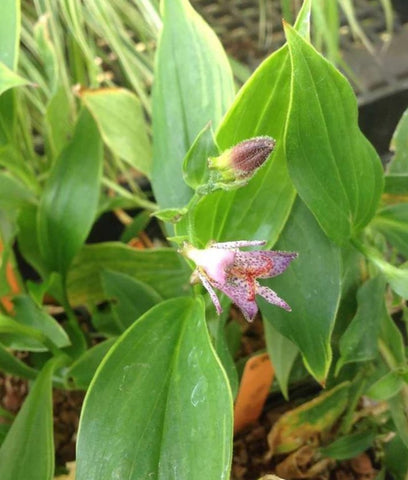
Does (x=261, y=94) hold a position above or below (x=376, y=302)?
above

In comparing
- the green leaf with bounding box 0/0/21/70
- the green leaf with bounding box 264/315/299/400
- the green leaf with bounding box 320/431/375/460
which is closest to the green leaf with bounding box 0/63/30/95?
the green leaf with bounding box 0/0/21/70

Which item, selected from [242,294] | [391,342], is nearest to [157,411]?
[242,294]

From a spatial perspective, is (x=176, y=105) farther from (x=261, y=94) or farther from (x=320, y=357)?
(x=320, y=357)

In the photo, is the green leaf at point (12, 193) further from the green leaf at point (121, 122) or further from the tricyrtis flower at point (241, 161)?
the tricyrtis flower at point (241, 161)

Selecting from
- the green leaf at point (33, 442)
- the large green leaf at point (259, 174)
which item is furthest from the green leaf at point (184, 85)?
the green leaf at point (33, 442)

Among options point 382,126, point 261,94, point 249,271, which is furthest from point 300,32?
point 382,126
